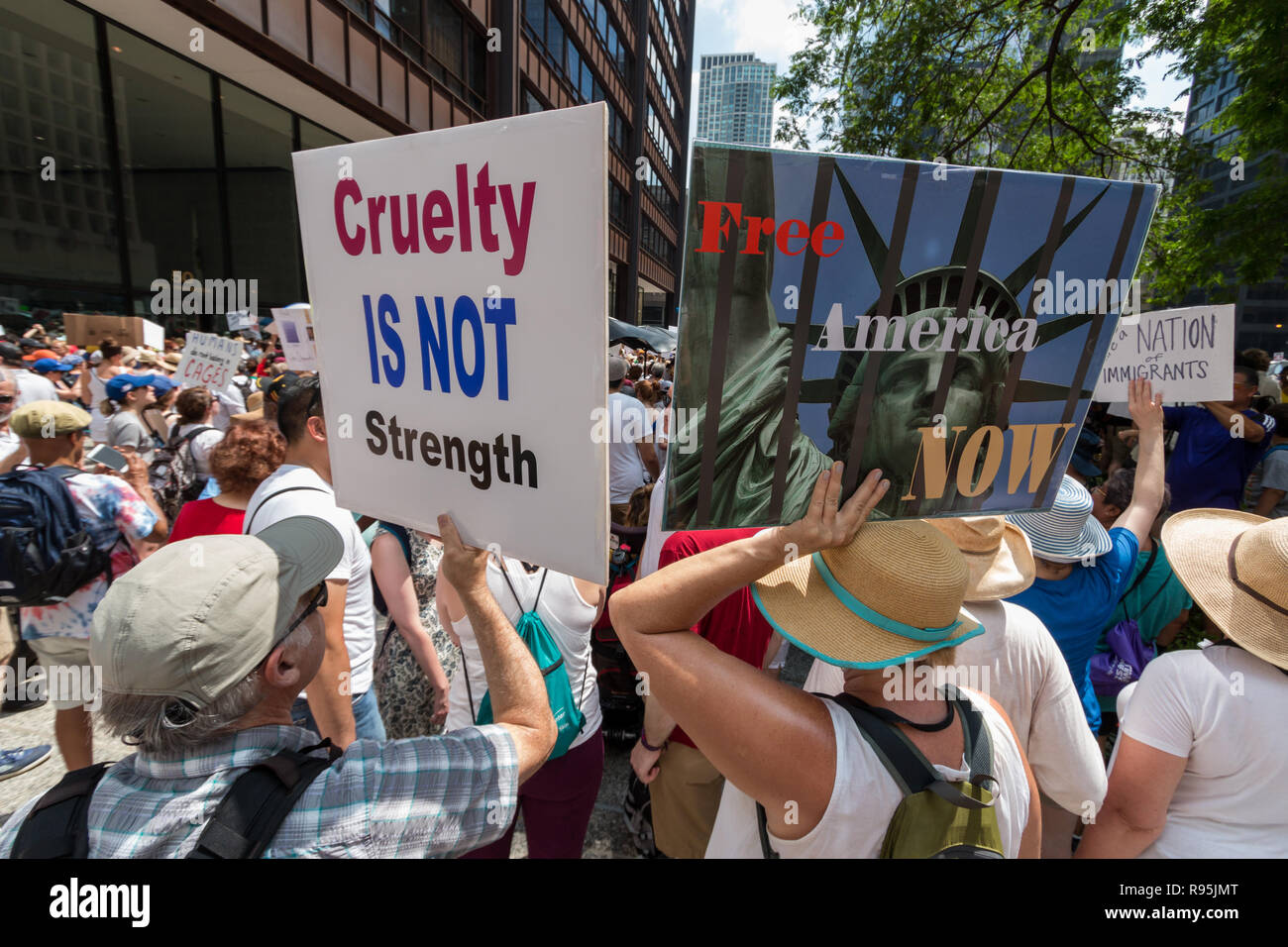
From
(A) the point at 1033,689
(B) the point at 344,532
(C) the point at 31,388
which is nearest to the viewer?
(A) the point at 1033,689

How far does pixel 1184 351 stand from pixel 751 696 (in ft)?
10.6

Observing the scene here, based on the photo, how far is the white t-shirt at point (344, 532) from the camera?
2275 mm

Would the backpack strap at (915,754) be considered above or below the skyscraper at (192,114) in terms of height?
below

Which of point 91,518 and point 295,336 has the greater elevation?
point 295,336

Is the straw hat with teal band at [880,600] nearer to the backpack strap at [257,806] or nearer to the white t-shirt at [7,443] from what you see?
the backpack strap at [257,806]

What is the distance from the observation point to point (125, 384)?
17.6ft

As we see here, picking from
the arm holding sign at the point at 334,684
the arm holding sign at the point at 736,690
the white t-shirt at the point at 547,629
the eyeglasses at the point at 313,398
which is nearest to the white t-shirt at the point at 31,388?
the eyeglasses at the point at 313,398

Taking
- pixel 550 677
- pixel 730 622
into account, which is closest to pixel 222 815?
pixel 550 677

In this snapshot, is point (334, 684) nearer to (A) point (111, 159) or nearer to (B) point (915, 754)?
(B) point (915, 754)

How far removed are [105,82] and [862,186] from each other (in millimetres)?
14617

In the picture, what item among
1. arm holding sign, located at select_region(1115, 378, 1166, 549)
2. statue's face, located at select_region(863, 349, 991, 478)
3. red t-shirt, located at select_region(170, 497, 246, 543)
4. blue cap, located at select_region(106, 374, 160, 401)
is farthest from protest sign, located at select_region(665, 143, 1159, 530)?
blue cap, located at select_region(106, 374, 160, 401)

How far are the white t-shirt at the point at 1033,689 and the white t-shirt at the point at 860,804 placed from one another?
40 centimetres

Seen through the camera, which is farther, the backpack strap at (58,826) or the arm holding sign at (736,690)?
the arm holding sign at (736,690)

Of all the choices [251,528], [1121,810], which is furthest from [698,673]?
[251,528]
